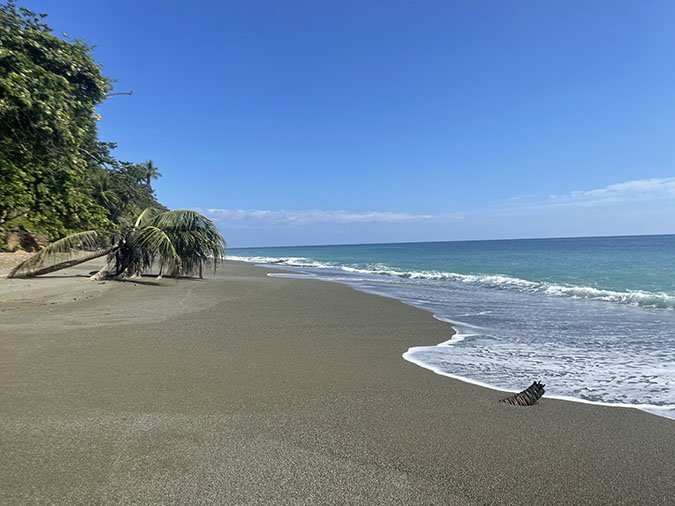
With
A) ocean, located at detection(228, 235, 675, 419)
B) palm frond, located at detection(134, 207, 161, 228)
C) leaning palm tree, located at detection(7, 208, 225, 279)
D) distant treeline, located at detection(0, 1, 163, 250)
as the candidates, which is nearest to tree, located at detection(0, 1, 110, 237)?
distant treeline, located at detection(0, 1, 163, 250)

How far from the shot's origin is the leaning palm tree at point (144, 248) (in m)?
15.9

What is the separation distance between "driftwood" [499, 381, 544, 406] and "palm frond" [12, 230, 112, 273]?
16204 mm

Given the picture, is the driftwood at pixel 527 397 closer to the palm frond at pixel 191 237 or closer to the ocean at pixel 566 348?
the ocean at pixel 566 348

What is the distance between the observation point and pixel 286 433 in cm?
342

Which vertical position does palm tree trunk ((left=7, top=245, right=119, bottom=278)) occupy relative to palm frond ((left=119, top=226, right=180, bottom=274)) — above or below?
below

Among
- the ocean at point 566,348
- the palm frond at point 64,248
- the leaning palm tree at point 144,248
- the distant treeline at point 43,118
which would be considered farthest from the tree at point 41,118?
the ocean at point 566,348

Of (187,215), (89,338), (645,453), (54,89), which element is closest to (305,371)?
(645,453)

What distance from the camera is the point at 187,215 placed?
18703mm

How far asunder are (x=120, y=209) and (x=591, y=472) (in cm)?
5678

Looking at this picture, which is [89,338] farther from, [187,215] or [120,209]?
[120,209]

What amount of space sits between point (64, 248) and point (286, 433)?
16.2 m

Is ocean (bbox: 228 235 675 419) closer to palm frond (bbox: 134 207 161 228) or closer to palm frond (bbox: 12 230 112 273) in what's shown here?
palm frond (bbox: 134 207 161 228)

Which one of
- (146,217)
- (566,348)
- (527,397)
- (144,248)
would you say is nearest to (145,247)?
(144,248)

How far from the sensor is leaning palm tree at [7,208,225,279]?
15.9 m
